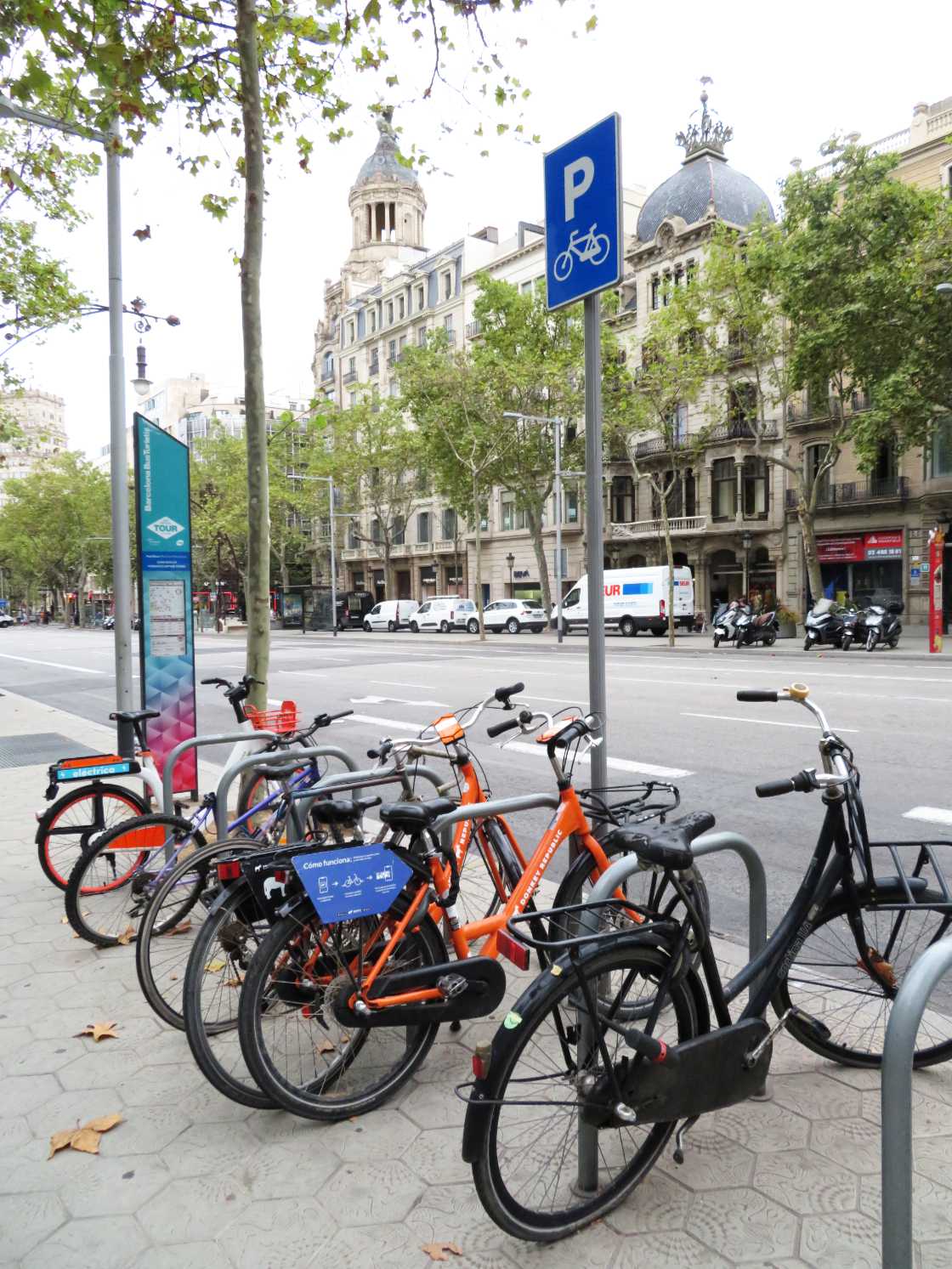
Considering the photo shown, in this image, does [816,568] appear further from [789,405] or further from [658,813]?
[658,813]

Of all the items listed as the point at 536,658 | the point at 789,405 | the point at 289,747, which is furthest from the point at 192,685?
the point at 789,405

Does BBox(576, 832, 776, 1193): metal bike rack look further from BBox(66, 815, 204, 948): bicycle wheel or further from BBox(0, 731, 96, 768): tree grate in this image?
BBox(0, 731, 96, 768): tree grate

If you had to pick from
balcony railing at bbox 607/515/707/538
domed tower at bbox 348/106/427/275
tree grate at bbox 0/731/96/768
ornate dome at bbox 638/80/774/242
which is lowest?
tree grate at bbox 0/731/96/768

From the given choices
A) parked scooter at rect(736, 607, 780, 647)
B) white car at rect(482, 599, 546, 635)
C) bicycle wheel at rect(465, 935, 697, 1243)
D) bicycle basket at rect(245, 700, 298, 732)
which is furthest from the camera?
white car at rect(482, 599, 546, 635)

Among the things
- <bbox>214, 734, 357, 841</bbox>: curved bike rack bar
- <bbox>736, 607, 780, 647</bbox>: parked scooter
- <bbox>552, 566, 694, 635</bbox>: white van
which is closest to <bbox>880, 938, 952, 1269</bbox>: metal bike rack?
<bbox>214, 734, 357, 841</bbox>: curved bike rack bar

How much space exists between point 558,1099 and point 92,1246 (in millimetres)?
1220

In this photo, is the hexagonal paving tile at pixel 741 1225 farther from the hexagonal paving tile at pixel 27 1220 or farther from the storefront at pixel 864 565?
the storefront at pixel 864 565

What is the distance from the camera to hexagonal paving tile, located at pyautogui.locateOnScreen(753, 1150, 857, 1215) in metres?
2.34

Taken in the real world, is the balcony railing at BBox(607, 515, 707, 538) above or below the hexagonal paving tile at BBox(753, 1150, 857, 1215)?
above

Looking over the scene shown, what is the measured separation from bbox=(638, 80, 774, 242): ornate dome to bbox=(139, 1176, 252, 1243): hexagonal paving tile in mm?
41858

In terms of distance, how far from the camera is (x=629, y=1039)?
218cm

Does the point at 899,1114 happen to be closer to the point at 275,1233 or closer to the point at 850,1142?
the point at 850,1142

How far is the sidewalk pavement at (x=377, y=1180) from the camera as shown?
2.20m

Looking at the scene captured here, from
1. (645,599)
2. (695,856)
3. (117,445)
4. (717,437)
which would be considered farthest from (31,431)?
(717,437)
